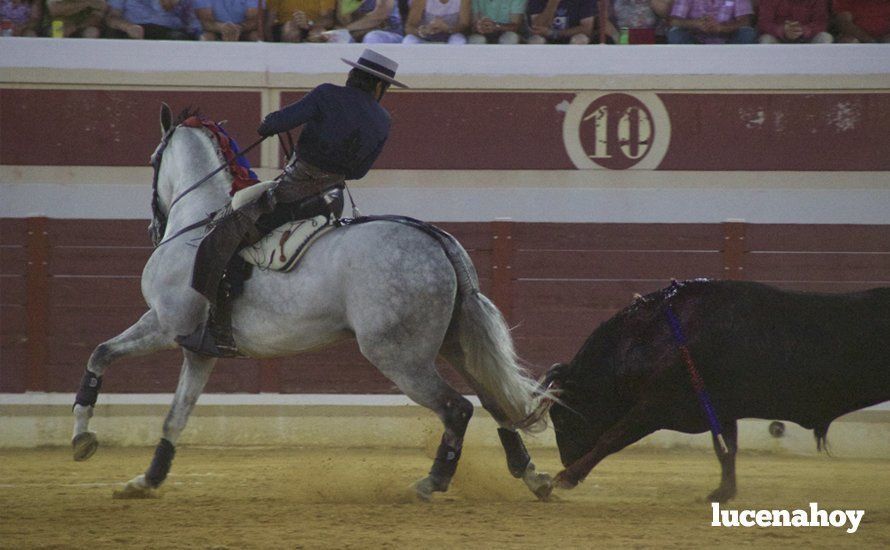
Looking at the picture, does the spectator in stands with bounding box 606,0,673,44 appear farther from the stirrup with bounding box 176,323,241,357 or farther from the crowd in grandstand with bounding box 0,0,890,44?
the stirrup with bounding box 176,323,241,357

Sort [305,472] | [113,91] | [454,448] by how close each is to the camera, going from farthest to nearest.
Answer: [113,91] → [305,472] → [454,448]

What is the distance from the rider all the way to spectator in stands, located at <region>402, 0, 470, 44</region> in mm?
3625

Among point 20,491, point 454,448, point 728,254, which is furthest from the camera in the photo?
point 728,254

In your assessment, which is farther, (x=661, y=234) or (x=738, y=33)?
(x=738, y=33)

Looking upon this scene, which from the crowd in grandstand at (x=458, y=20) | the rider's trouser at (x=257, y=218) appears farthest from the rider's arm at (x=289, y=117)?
the crowd in grandstand at (x=458, y=20)

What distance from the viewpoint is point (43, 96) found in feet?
29.9

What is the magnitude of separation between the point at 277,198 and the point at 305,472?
6.16ft

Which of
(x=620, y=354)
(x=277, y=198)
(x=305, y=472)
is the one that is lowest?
(x=305, y=472)

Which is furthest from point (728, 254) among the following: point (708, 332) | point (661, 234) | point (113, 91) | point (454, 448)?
point (113, 91)

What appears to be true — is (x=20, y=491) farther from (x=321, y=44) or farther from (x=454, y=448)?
(x=321, y=44)

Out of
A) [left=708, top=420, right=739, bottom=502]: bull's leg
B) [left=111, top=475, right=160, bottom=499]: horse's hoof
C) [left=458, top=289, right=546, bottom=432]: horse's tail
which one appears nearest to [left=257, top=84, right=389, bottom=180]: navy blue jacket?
[left=458, top=289, right=546, bottom=432]: horse's tail

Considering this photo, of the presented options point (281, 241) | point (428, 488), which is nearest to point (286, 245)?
point (281, 241)

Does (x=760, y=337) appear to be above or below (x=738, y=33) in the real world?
below

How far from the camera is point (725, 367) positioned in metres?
5.72
